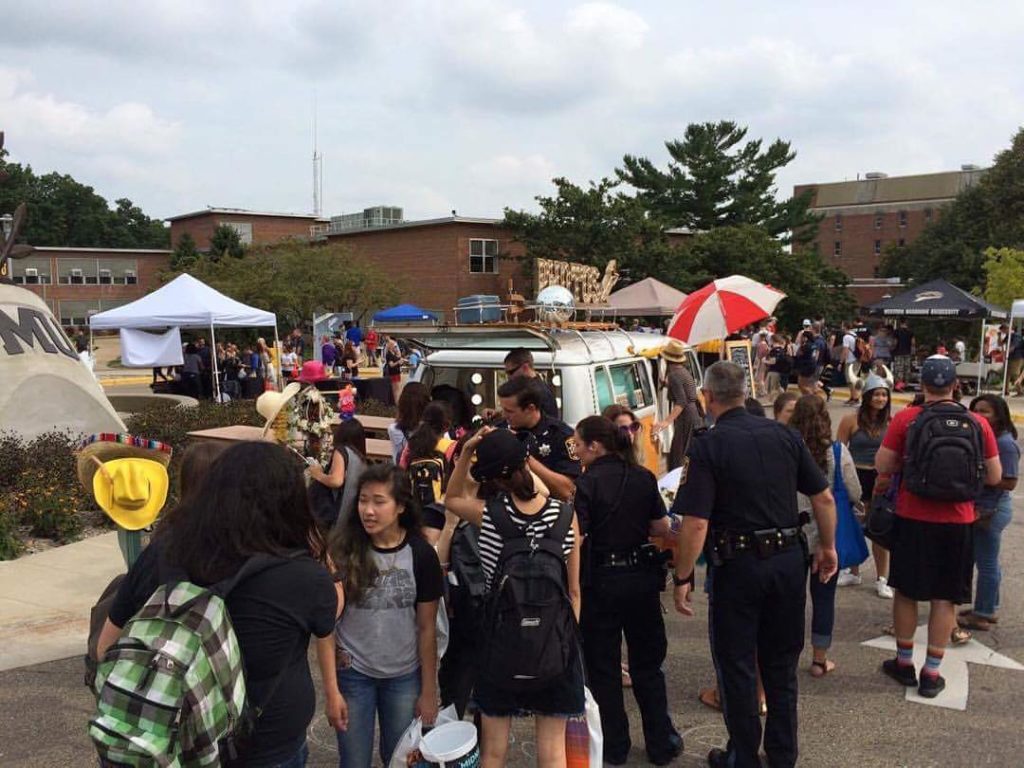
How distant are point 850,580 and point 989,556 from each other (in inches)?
51.2

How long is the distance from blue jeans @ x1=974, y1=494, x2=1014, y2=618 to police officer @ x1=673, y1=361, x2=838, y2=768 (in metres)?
2.38

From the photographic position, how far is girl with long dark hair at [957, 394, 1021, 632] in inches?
213

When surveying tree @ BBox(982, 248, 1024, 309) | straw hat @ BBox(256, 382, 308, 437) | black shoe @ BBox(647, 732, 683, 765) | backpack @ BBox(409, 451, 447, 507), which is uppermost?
tree @ BBox(982, 248, 1024, 309)

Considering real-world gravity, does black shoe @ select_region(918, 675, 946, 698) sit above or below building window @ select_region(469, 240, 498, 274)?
below

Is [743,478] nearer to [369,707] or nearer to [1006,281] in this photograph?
[369,707]

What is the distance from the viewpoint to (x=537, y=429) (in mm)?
4641

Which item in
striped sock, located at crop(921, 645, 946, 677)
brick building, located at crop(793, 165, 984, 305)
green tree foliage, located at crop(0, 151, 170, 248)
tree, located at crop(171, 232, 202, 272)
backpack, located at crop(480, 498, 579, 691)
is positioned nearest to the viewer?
backpack, located at crop(480, 498, 579, 691)

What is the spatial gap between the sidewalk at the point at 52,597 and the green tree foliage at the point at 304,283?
3151cm

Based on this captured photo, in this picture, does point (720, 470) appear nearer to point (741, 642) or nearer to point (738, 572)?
point (738, 572)

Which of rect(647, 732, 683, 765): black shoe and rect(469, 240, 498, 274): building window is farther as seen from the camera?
rect(469, 240, 498, 274): building window

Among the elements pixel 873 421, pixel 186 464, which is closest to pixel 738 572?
pixel 186 464

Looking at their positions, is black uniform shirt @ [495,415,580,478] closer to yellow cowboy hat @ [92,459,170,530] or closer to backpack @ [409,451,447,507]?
backpack @ [409,451,447,507]

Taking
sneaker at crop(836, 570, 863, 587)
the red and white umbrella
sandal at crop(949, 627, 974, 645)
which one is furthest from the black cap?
the red and white umbrella

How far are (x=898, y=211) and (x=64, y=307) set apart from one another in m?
79.0
